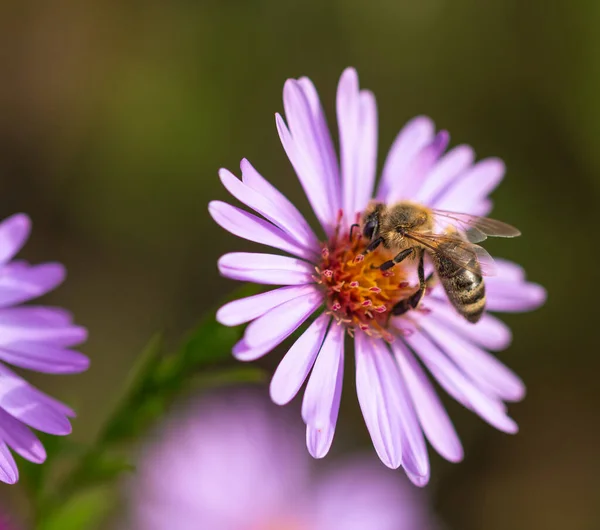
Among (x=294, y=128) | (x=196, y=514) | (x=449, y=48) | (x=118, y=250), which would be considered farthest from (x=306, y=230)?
(x=449, y=48)

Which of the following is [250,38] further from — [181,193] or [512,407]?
[512,407]

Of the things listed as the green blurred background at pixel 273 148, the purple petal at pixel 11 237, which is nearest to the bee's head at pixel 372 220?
the purple petal at pixel 11 237

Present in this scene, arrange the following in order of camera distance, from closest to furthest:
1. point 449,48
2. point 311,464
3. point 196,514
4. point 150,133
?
point 196,514, point 311,464, point 150,133, point 449,48

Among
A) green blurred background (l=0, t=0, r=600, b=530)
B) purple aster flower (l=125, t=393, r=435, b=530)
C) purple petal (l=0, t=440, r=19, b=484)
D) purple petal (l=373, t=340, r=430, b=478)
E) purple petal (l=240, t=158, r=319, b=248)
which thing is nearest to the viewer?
purple petal (l=0, t=440, r=19, b=484)

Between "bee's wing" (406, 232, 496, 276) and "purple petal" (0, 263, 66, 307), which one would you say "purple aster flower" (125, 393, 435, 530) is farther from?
"bee's wing" (406, 232, 496, 276)

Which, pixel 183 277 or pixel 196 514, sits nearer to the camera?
pixel 196 514

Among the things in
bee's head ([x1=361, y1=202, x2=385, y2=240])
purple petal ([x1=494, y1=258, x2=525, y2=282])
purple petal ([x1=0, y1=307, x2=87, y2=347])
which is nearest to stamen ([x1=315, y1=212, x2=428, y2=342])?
bee's head ([x1=361, y1=202, x2=385, y2=240])
